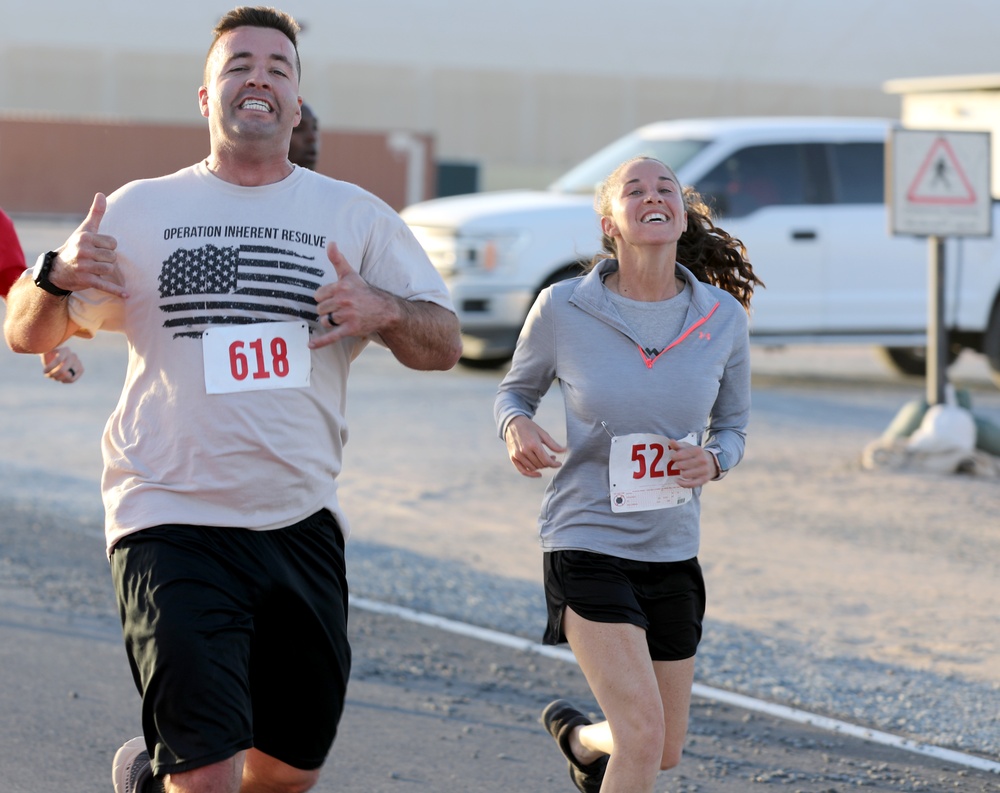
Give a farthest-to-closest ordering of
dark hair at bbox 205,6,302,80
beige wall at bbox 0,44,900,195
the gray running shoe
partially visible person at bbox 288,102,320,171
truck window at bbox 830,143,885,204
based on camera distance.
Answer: beige wall at bbox 0,44,900,195
truck window at bbox 830,143,885,204
partially visible person at bbox 288,102,320,171
the gray running shoe
dark hair at bbox 205,6,302,80

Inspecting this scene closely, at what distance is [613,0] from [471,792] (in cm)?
4494

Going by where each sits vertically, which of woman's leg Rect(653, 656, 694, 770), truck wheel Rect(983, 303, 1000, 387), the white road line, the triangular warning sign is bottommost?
the white road line

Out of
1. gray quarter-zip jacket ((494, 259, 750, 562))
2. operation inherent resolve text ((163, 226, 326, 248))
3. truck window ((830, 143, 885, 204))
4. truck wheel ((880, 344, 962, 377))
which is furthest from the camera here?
truck wheel ((880, 344, 962, 377))

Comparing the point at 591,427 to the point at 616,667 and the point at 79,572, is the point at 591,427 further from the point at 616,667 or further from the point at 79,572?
the point at 79,572

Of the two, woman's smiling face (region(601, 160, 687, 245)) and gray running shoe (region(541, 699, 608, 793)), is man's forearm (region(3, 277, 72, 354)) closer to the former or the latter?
woman's smiling face (region(601, 160, 687, 245))

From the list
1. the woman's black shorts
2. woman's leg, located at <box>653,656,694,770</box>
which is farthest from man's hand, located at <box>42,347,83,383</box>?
woman's leg, located at <box>653,656,694,770</box>

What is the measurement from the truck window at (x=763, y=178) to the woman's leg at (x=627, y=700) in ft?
33.0

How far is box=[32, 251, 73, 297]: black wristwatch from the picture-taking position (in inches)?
142

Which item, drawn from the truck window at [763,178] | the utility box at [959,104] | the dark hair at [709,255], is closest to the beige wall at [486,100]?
the utility box at [959,104]

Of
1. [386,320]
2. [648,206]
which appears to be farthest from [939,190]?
[386,320]

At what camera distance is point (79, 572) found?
7539 mm

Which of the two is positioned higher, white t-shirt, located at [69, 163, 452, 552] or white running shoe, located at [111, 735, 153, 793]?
white t-shirt, located at [69, 163, 452, 552]

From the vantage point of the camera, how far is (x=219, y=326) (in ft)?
11.9

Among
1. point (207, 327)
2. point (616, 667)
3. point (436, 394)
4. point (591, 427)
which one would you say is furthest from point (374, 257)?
point (436, 394)
